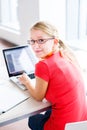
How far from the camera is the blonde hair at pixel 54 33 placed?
1685 millimetres

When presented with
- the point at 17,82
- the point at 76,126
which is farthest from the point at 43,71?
the point at 76,126

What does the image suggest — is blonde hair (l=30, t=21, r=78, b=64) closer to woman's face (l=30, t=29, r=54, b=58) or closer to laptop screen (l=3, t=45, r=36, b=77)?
woman's face (l=30, t=29, r=54, b=58)

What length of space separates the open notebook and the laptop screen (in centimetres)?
13

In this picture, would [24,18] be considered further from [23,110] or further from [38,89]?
[23,110]

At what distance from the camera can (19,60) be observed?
6.64ft

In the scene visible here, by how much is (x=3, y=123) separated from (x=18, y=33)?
3610mm

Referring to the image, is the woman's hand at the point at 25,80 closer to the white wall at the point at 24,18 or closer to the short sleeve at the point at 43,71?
the short sleeve at the point at 43,71

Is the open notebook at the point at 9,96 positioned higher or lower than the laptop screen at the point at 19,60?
lower

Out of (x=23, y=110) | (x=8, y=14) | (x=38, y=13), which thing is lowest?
(x=23, y=110)

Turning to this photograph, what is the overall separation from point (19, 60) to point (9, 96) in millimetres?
374

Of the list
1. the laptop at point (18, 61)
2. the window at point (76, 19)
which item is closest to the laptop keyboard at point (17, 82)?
the laptop at point (18, 61)

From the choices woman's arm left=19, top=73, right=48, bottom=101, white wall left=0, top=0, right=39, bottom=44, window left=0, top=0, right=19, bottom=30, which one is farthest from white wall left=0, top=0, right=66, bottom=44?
woman's arm left=19, top=73, right=48, bottom=101

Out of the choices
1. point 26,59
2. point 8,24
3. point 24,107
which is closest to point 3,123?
point 24,107

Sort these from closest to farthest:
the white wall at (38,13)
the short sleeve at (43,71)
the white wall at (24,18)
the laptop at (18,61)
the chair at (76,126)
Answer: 1. the chair at (76,126)
2. the short sleeve at (43,71)
3. the laptop at (18,61)
4. the white wall at (38,13)
5. the white wall at (24,18)
